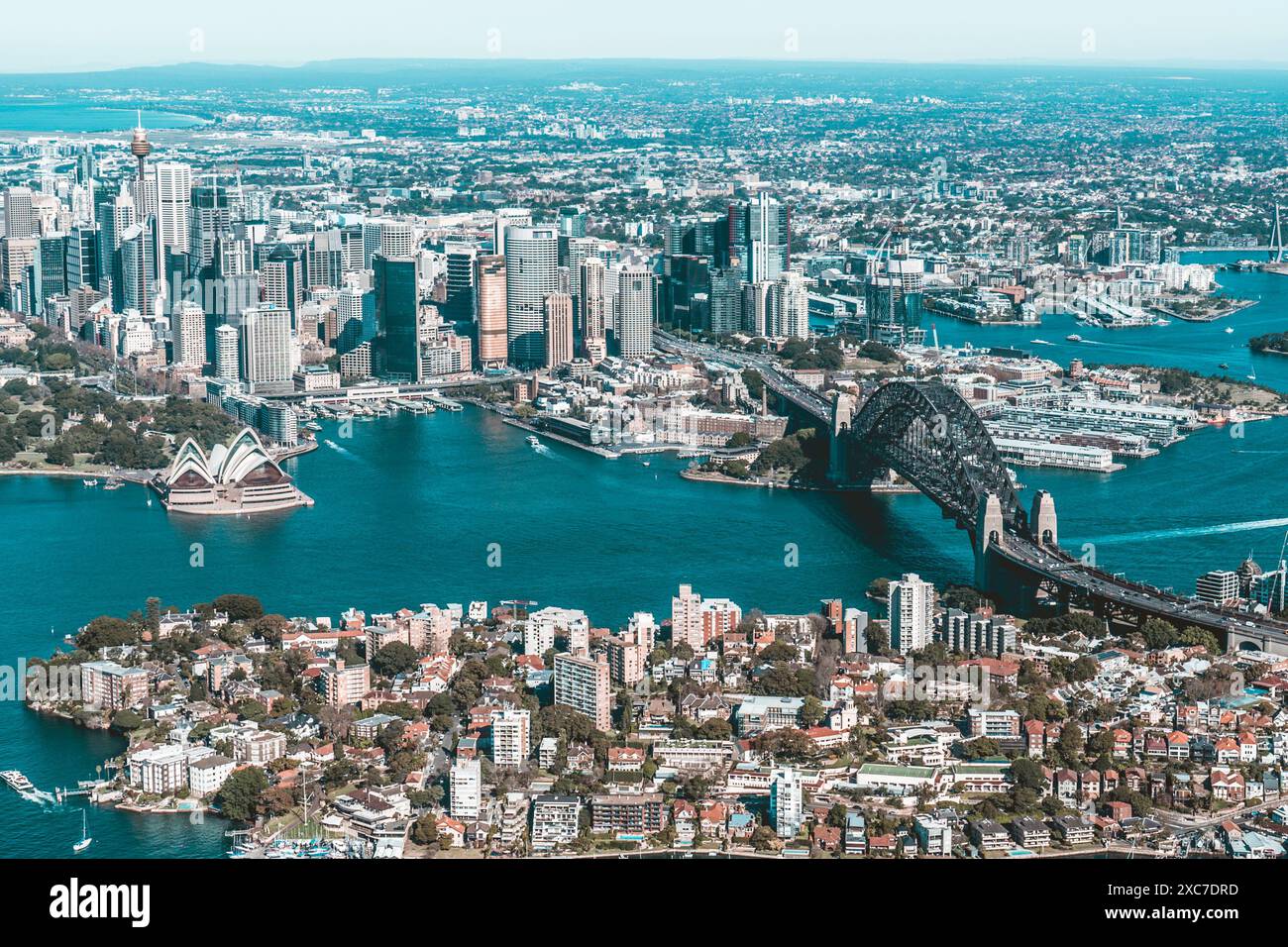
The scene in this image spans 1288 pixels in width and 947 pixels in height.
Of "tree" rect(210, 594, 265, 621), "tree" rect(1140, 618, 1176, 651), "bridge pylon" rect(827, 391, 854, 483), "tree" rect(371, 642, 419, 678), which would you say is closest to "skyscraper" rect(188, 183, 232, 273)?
"bridge pylon" rect(827, 391, 854, 483)

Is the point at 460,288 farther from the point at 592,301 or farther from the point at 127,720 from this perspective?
the point at 127,720

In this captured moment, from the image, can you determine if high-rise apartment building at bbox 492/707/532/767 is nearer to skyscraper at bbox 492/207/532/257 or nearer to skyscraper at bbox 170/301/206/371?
skyscraper at bbox 170/301/206/371

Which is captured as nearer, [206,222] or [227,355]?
[227,355]

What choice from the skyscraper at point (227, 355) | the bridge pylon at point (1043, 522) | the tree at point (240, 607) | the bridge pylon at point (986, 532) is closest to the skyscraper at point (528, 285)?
the skyscraper at point (227, 355)

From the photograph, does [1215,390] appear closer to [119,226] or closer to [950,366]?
[950,366]

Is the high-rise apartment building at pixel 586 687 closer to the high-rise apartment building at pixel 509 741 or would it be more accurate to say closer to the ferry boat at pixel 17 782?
the high-rise apartment building at pixel 509 741

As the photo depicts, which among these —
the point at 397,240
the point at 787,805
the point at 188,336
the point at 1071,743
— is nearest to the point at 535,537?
the point at 1071,743

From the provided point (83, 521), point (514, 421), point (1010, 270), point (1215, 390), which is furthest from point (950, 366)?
point (83, 521)
